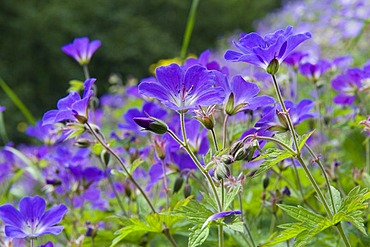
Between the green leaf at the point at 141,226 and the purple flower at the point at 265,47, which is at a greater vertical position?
the purple flower at the point at 265,47

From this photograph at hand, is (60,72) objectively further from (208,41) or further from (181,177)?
(181,177)

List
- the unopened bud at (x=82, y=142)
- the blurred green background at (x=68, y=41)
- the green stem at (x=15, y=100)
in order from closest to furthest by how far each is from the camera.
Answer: the unopened bud at (x=82, y=142)
the green stem at (x=15, y=100)
the blurred green background at (x=68, y=41)

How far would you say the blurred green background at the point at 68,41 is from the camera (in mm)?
10906

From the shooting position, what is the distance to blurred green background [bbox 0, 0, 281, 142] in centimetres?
1091

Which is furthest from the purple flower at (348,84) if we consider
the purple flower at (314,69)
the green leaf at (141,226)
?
the green leaf at (141,226)

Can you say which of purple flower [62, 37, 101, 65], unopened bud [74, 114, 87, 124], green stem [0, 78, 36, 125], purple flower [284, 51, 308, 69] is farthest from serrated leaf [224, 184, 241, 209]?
green stem [0, 78, 36, 125]

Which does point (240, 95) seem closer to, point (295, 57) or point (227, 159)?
point (227, 159)

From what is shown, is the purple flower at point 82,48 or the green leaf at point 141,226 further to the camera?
the purple flower at point 82,48

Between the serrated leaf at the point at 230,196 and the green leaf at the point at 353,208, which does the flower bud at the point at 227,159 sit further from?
the green leaf at the point at 353,208

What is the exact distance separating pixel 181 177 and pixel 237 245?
0.18 meters

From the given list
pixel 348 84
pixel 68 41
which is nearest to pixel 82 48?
pixel 348 84

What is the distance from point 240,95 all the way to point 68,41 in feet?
36.2

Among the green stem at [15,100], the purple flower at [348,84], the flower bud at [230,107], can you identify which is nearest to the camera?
the flower bud at [230,107]

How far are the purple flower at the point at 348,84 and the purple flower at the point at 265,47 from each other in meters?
0.56
